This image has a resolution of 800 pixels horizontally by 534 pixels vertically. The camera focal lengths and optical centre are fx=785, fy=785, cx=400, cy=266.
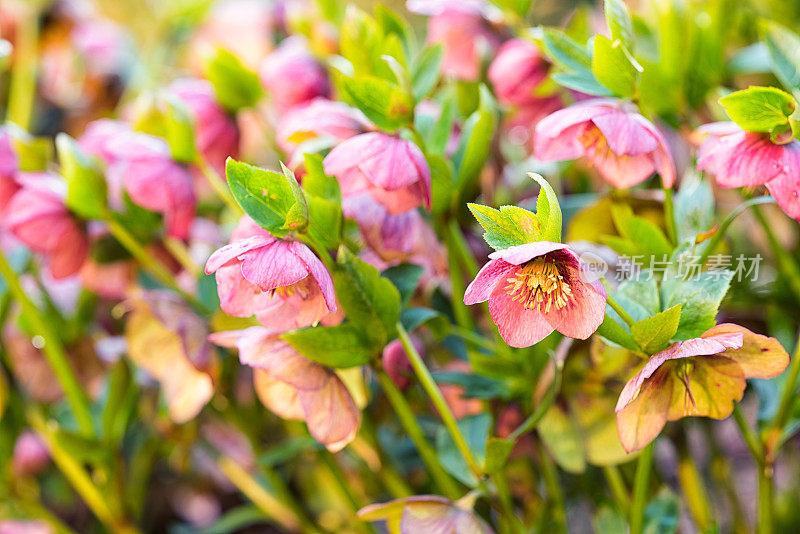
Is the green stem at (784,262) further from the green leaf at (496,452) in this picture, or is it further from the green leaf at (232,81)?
the green leaf at (232,81)

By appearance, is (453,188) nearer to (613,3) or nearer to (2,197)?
(613,3)

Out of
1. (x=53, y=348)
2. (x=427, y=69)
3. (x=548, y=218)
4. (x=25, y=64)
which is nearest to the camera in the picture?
(x=548, y=218)

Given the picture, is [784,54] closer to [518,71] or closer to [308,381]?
[518,71]

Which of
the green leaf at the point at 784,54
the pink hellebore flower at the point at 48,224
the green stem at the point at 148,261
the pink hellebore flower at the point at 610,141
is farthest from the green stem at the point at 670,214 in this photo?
the pink hellebore flower at the point at 48,224

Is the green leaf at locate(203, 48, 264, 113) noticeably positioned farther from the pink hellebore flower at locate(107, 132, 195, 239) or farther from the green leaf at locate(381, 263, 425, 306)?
the green leaf at locate(381, 263, 425, 306)

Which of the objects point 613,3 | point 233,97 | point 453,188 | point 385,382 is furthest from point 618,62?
point 233,97

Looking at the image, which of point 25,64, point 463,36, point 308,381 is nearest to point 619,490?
point 308,381
